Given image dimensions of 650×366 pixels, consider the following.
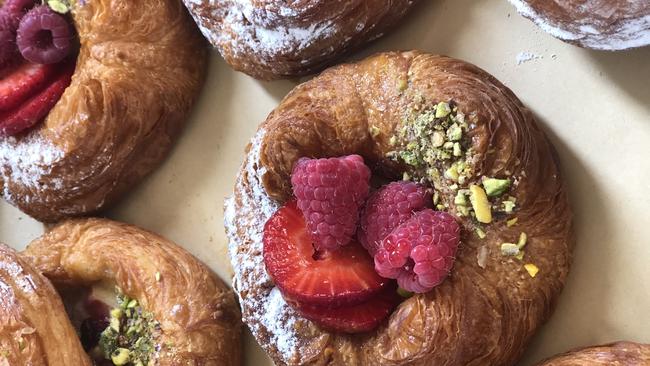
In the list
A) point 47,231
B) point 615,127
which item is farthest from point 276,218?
point 47,231

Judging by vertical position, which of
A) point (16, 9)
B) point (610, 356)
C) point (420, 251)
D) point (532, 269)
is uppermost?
point (16, 9)

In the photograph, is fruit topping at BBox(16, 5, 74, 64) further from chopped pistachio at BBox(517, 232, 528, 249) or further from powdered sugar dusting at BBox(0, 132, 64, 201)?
chopped pistachio at BBox(517, 232, 528, 249)

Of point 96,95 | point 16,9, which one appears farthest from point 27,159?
point 16,9

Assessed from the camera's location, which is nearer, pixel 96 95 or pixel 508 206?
pixel 508 206

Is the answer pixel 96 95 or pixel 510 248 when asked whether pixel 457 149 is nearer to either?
pixel 510 248

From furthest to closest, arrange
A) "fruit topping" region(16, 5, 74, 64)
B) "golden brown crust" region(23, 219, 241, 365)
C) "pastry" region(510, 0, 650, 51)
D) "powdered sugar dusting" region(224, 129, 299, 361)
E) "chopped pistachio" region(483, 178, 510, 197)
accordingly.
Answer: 1. "fruit topping" region(16, 5, 74, 64)
2. "golden brown crust" region(23, 219, 241, 365)
3. "powdered sugar dusting" region(224, 129, 299, 361)
4. "chopped pistachio" region(483, 178, 510, 197)
5. "pastry" region(510, 0, 650, 51)

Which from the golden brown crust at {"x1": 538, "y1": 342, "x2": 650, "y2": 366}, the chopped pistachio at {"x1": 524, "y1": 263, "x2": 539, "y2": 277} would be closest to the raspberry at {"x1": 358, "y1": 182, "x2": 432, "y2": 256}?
the chopped pistachio at {"x1": 524, "y1": 263, "x2": 539, "y2": 277}
